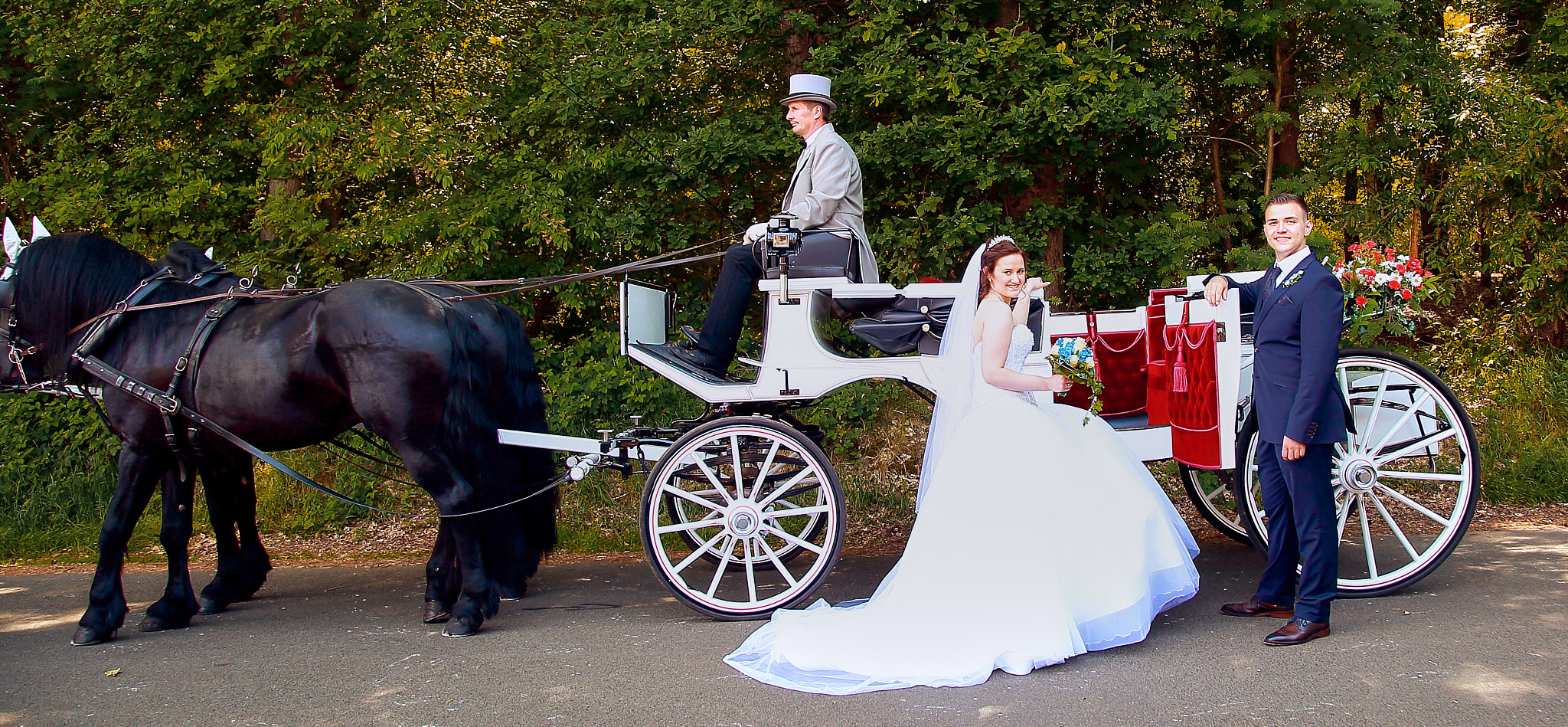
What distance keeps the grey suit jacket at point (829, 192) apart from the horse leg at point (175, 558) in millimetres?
3042

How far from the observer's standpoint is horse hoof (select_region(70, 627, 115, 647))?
439 centimetres

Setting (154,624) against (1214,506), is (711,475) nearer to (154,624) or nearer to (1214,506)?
(154,624)

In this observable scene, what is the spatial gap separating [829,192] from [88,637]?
12.1 ft

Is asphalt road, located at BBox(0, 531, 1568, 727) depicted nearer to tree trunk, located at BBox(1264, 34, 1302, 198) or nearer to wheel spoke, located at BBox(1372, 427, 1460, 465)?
wheel spoke, located at BBox(1372, 427, 1460, 465)

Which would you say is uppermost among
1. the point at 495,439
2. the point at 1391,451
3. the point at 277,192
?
the point at 277,192

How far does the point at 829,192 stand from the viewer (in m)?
4.76

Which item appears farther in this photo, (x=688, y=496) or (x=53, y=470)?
(x=53, y=470)

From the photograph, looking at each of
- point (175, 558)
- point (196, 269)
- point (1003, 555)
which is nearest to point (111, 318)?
point (196, 269)

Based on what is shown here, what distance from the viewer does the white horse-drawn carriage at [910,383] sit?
4.43 m

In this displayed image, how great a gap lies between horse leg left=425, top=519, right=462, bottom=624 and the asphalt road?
9 cm

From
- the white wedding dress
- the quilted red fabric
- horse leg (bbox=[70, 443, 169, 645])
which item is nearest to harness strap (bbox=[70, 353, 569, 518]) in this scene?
horse leg (bbox=[70, 443, 169, 645])

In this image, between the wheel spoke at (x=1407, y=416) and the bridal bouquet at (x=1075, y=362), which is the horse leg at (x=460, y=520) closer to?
the bridal bouquet at (x=1075, y=362)

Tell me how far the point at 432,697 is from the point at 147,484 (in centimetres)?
205

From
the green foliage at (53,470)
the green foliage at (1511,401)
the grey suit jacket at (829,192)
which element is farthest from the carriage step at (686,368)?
the green foliage at (1511,401)
